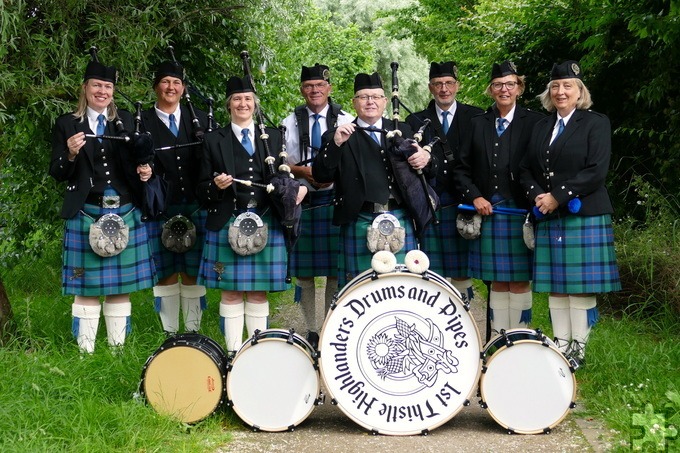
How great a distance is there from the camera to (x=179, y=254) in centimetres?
593

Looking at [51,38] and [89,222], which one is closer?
[89,222]

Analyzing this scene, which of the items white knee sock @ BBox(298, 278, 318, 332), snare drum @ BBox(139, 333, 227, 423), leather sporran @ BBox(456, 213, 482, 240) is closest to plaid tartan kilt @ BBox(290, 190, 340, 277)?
white knee sock @ BBox(298, 278, 318, 332)

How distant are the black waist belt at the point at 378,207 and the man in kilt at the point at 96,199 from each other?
1247mm

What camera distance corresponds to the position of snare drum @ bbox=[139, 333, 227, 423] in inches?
181

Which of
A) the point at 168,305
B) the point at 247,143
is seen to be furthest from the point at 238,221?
the point at 168,305

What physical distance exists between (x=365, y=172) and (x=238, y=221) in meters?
0.75

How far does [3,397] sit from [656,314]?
438cm

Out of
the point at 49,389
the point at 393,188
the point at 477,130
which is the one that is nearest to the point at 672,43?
the point at 477,130

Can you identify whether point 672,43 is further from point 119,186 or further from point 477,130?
point 119,186

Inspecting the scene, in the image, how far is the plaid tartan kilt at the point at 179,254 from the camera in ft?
19.1

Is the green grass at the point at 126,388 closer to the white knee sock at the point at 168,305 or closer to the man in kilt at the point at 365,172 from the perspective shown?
the white knee sock at the point at 168,305

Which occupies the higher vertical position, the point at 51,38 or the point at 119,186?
the point at 51,38

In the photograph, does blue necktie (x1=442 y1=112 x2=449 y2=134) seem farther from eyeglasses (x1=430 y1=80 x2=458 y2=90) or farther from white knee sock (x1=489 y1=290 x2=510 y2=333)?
white knee sock (x1=489 y1=290 x2=510 y2=333)

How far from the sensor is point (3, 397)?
4.45 metres
